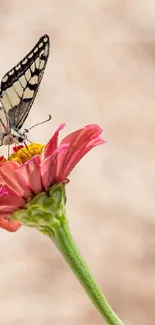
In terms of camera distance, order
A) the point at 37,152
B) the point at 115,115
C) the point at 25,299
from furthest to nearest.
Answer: the point at 115,115 < the point at 25,299 < the point at 37,152

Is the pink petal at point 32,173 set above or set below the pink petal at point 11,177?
above

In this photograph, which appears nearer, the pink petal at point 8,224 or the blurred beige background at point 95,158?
the pink petal at point 8,224

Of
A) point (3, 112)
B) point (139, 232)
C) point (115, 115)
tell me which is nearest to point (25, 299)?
point (139, 232)

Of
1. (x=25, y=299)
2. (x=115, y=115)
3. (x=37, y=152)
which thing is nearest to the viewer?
(x=37, y=152)

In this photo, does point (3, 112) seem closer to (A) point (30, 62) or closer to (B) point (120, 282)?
(A) point (30, 62)

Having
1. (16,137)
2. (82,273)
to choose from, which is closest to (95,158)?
(16,137)

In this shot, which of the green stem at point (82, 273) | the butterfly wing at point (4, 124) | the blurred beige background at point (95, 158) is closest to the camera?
the green stem at point (82, 273)

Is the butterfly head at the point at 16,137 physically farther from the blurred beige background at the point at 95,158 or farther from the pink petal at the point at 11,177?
the blurred beige background at the point at 95,158

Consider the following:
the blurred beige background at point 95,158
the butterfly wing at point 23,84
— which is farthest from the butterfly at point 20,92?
the blurred beige background at point 95,158
